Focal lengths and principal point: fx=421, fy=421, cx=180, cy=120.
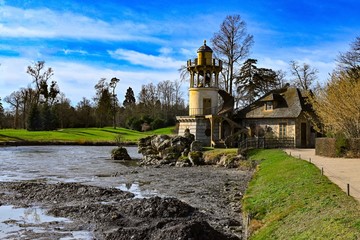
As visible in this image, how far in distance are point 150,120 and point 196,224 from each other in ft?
239

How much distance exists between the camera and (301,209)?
10195 millimetres

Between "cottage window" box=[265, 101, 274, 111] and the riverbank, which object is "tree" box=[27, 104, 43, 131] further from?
"cottage window" box=[265, 101, 274, 111]

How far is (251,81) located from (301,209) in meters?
39.4

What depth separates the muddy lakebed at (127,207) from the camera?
35.7ft

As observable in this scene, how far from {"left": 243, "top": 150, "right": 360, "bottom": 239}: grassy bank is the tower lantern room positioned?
24270 mm

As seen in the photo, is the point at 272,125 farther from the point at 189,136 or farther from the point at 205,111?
the point at 189,136

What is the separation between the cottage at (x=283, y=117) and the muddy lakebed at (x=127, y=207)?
41.6 feet

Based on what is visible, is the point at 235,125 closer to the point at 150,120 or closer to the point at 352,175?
the point at 352,175

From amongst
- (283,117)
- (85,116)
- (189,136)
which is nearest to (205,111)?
(189,136)

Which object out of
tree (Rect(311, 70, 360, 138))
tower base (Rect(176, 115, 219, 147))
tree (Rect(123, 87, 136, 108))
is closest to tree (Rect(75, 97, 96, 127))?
tree (Rect(123, 87, 136, 108))

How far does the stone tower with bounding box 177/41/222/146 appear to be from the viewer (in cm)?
3900

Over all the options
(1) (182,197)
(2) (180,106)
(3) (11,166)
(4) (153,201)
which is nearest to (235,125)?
(3) (11,166)

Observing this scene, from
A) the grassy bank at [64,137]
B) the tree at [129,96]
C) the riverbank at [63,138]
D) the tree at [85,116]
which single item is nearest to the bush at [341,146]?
the riverbank at [63,138]

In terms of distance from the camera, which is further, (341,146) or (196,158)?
(196,158)
